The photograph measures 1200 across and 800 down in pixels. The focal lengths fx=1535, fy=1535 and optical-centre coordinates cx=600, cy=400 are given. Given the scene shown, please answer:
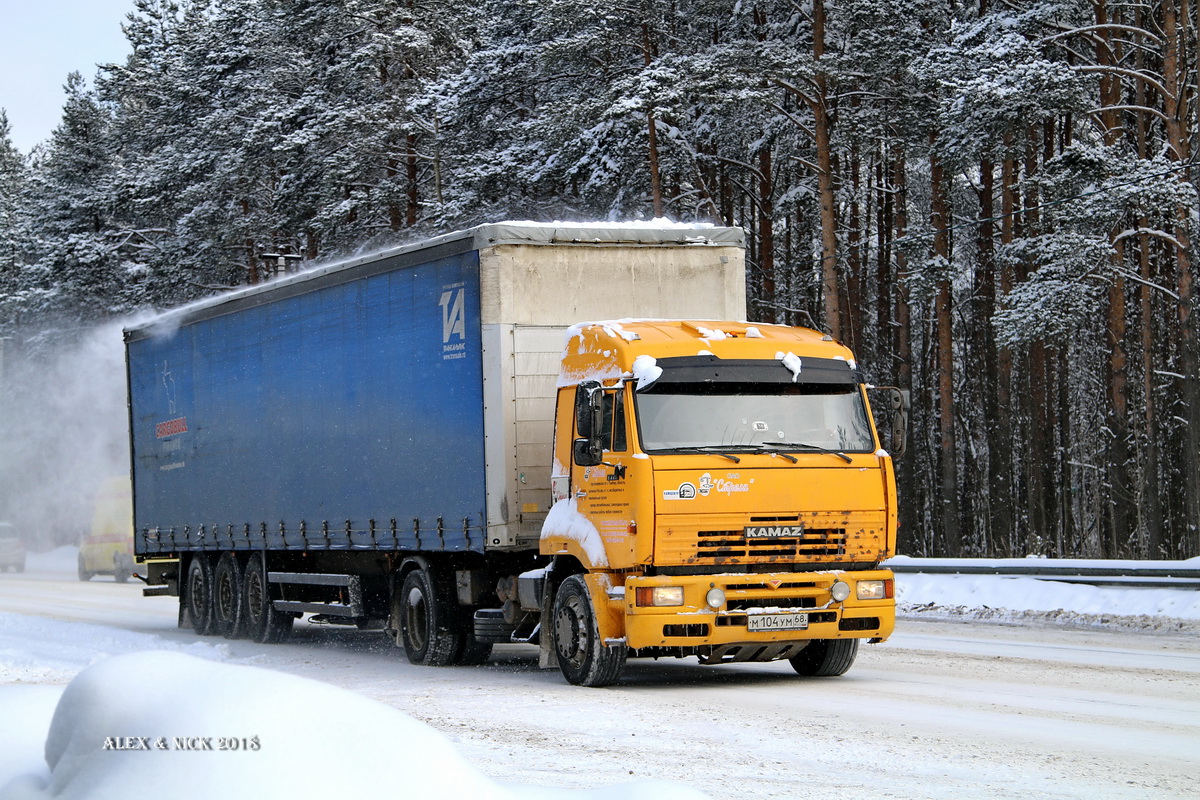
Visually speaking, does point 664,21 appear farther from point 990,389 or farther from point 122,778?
point 122,778

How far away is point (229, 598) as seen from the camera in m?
19.3

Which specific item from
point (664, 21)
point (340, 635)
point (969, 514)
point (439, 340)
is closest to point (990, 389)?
point (969, 514)

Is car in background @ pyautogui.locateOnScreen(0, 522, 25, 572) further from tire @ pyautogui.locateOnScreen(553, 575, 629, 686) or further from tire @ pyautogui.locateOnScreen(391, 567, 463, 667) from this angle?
tire @ pyautogui.locateOnScreen(553, 575, 629, 686)

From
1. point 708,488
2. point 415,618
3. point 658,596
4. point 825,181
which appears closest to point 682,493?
point 708,488

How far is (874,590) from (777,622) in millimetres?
925

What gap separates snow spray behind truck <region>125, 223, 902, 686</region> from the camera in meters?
11.6

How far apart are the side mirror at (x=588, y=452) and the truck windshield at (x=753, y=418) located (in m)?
0.41

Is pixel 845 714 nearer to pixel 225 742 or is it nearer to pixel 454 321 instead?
pixel 454 321

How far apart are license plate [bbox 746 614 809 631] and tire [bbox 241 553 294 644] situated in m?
8.22

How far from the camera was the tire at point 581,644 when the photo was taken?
12.0m

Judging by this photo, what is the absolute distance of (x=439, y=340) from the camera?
46.2 ft

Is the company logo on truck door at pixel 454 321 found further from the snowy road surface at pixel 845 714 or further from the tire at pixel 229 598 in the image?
the tire at pixel 229 598

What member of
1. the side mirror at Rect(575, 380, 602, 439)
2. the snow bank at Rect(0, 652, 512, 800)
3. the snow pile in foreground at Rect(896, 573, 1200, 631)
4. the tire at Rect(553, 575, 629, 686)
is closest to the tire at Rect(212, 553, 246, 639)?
the tire at Rect(553, 575, 629, 686)

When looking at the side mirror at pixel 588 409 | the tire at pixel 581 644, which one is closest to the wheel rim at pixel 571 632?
the tire at pixel 581 644
